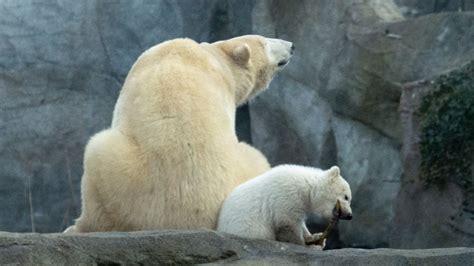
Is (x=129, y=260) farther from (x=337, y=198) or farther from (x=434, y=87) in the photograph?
(x=434, y=87)

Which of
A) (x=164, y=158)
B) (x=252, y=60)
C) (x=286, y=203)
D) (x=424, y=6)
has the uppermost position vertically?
(x=424, y=6)

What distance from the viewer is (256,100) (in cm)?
1102

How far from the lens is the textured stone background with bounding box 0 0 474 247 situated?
10289mm

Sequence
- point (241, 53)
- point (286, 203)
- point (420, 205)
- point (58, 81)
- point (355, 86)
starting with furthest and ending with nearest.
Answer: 1. point (58, 81)
2. point (355, 86)
3. point (420, 205)
4. point (241, 53)
5. point (286, 203)

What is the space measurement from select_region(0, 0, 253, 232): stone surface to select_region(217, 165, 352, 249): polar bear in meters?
5.74

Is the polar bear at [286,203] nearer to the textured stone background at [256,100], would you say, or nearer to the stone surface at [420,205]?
the stone surface at [420,205]

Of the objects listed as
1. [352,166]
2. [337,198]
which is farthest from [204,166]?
[352,166]

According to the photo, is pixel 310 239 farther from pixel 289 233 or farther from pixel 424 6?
pixel 424 6

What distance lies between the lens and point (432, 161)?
9234 millimetres

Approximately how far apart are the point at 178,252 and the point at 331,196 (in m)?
0.88

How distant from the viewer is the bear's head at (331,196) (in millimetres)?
5082

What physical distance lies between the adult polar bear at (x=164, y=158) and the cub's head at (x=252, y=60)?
69cm

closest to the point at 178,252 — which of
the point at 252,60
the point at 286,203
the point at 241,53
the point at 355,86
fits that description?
the point at 286,203

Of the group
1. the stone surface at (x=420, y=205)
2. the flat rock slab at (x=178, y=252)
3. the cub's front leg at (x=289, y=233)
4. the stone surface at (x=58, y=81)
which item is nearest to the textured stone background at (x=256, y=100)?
the stone surface at (x=58, y=81)
